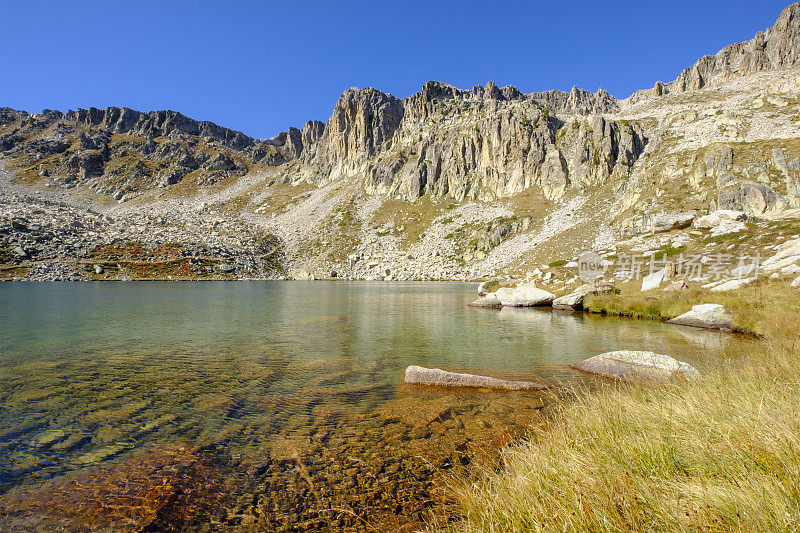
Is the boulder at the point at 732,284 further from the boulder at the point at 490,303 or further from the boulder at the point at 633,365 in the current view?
the boulder at the point at 633,365

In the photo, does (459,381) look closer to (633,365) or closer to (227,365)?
(633,365)

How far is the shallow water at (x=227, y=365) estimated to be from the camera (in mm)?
7773

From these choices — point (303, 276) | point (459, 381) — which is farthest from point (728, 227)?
point (303, 276)

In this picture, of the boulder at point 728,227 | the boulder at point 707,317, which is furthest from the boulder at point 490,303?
the boulder at point 728,227

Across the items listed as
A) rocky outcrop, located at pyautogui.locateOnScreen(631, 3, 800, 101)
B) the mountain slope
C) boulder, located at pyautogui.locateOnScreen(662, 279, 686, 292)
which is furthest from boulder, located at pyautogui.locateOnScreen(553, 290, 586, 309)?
rocky outcrop, located at pyautogui.locateOnScreen(631, 3, 800, 101)

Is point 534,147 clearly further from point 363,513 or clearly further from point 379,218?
point 363,513

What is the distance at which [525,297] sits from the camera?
111 ft

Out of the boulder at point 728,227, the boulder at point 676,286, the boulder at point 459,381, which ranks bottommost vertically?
the boulder at point 459,381

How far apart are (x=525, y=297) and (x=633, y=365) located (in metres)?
22.9

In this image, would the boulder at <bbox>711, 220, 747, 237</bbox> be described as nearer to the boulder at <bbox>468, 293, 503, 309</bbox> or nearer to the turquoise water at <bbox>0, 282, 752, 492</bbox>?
the turquoise water at <bbox>0, 282, 752, 492</bbox>

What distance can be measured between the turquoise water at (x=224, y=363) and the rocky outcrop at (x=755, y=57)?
191 meters

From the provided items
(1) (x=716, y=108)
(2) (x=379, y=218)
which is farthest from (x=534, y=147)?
(2) (x=379, y=218)

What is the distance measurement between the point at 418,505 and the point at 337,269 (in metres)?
106

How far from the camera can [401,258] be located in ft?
363
